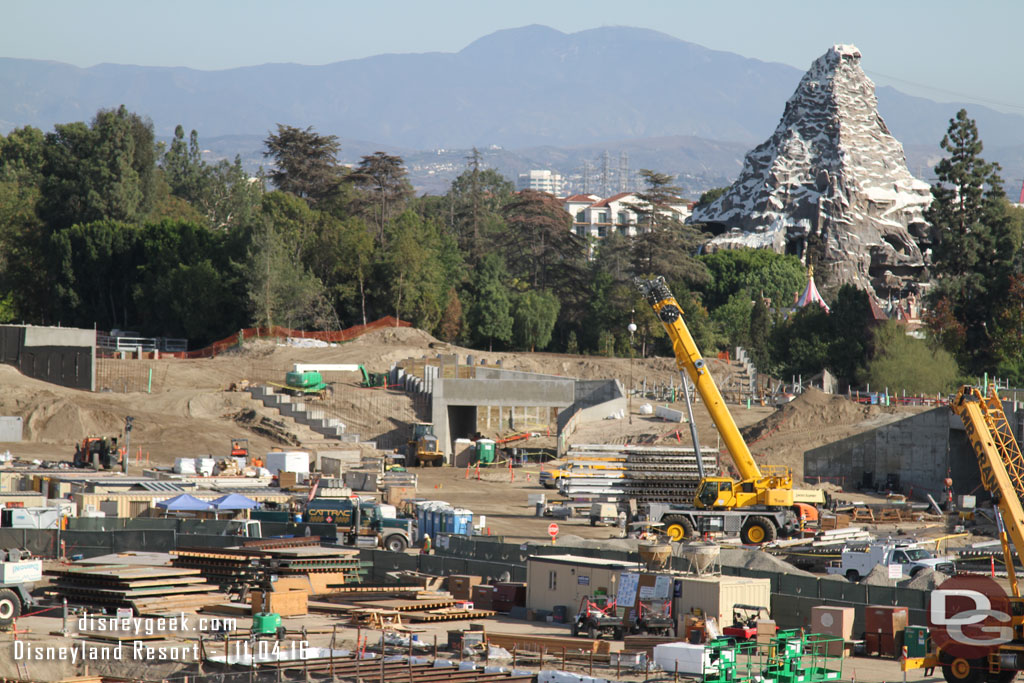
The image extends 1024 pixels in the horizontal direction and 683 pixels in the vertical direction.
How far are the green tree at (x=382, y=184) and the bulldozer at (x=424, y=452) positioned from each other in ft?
146

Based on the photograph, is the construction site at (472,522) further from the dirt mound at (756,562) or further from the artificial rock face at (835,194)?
the artificial rock face at (835,194)

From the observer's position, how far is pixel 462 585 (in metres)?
34.7

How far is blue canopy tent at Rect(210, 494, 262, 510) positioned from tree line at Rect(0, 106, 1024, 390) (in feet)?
133

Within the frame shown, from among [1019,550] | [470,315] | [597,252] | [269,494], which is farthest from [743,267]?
[1019,550]

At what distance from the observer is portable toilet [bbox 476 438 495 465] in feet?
215

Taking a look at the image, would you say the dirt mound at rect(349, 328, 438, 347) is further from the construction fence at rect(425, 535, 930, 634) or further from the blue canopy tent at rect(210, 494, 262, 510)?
the construction fence at rect(425, 535, 930, 634)

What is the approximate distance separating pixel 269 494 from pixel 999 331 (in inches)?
1855

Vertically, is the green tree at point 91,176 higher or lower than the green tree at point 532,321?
higher

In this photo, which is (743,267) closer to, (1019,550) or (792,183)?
(792,183)

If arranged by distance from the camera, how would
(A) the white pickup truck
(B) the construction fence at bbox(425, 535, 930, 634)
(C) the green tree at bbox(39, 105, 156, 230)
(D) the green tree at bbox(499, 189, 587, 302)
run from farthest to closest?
(D) the green tree at bbox(499, 189, 587, 302)
(C) the green tree at bbox(39, 105, 156, 230)
(A) the white pickup truck
(B) the construction fence at bbox(425, 535, 930, 634)

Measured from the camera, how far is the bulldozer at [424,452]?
65188 millimetres

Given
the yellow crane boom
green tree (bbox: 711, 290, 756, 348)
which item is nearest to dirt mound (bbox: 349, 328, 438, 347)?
green tree (bbox: 711, 290, 756, 348)

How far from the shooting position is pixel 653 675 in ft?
85.8

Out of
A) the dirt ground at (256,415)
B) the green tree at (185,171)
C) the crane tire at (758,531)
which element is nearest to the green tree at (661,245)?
the dirt ground at (256,415)
